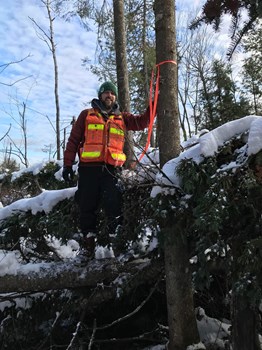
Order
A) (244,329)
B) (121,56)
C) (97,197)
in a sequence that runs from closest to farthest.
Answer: (244,329)
(97,197)
(121,56)

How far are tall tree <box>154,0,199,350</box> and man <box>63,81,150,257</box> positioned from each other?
0.64 m

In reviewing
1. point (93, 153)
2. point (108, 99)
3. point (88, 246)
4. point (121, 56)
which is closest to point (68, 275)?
point (88, 246)

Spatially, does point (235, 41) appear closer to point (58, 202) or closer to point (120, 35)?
point (58, 202)

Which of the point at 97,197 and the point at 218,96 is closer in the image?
the point at 97,197

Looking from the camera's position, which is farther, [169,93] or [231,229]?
[169,93]

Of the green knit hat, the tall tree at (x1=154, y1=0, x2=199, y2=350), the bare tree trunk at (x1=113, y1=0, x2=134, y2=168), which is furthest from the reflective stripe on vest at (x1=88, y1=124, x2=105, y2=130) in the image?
the bare tree trunk at (x1=113, y1=0, x2=134, y2=168)

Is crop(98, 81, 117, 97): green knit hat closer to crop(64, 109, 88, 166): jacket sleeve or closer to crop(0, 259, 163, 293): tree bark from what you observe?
crop(64, 109, 88, 166): jacket sleeve

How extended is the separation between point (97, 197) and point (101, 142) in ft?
1.88

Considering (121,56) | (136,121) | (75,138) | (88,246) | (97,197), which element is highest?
(121,56)

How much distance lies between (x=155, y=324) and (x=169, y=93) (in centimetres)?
244

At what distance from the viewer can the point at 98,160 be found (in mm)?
3938

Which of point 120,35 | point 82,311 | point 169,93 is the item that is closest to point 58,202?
point 82,311

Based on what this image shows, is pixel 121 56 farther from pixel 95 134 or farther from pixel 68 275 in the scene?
pixel 68 275

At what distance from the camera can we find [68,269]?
379 cm
